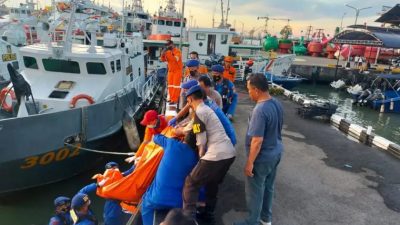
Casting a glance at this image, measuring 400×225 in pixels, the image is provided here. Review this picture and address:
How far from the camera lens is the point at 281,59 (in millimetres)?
21438

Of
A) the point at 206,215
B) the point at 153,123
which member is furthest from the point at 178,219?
the point at 206,215

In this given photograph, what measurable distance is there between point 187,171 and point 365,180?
12.7 feet

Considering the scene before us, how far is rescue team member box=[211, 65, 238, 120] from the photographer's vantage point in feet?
20.4

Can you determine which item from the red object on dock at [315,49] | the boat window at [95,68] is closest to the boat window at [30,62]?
the boat window at [95,68]

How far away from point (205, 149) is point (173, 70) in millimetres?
6287

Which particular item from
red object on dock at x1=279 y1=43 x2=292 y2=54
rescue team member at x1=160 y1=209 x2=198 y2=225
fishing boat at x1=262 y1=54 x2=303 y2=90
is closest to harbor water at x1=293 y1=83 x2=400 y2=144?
fishing boat at x1=262 y1=54 x2=303 y2=90

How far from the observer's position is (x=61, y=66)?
8.77 metres

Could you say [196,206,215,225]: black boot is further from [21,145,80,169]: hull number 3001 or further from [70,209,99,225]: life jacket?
[21,145,80,169]: hull number 3001

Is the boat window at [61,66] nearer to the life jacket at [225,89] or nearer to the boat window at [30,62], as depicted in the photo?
the boat window at [30,62]

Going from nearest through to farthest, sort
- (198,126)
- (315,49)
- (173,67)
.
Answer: (198,126) → (173,67) → (315,49)

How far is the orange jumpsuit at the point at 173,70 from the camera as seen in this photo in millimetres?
8758

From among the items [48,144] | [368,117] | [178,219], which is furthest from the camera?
[368,117]

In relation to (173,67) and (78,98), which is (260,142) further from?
(173,67)

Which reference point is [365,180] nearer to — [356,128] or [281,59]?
[356,128]
